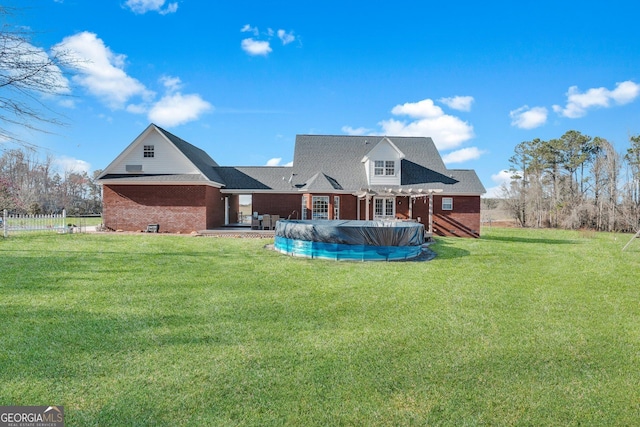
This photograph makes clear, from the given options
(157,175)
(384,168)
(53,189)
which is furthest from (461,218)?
(53,189)

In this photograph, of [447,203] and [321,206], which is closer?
[321,206]

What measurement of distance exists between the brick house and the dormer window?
0.06 meters

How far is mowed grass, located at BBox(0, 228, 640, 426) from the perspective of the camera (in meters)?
3.49

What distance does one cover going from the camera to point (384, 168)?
22891mm

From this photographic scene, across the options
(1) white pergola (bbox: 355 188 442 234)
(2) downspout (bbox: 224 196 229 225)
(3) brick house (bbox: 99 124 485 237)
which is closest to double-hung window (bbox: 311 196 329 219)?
(3) brick house (bbox: 99 124 485 237)

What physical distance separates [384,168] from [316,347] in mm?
19097

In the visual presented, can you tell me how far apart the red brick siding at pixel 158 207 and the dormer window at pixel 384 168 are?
10498mm

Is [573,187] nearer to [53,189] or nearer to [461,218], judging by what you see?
[461,218]

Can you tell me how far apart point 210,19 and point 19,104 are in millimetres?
9457

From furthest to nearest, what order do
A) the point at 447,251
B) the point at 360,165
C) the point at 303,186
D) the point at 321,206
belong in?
1. the point at 360,165
2. the point at 303,186
3. the point at 321,206
4. the point at 447,251

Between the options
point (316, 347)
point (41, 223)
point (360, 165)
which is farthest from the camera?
point (360, 165)

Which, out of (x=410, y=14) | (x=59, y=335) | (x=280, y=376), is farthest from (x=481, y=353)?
(x=410, y=14)

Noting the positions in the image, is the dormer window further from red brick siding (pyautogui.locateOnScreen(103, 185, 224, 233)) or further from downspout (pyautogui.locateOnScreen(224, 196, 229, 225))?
red brick siding (pyautogui.locateOnScreen(103, 185, 224, 233))

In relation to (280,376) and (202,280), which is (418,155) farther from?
(280,376)
